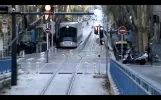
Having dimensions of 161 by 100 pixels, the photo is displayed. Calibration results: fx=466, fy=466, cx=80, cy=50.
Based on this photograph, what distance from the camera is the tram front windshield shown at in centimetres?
5862

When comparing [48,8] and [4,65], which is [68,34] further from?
[48,8]

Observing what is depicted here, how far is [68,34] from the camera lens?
2330 inches

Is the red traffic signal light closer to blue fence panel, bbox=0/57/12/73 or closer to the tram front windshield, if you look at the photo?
blue fence panel, bbox=0/57/12/73

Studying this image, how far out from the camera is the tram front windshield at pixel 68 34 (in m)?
58.6

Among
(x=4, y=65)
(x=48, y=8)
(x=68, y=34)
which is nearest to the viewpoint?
(x=48, y=8)

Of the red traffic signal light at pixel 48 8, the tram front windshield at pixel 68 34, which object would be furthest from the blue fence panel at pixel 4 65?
the tram front windshield at pixel 68 34

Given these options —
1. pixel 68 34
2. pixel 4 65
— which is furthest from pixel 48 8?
pixel 68 34

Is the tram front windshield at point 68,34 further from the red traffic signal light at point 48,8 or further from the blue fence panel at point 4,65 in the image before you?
the red traffic signal light at point 48,8

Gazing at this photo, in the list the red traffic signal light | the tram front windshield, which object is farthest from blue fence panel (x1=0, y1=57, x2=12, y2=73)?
the tram front windshield

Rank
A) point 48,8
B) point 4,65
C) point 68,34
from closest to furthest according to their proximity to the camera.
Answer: point 48,8, point 4,65, point 68,34

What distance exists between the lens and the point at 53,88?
76.4ft
